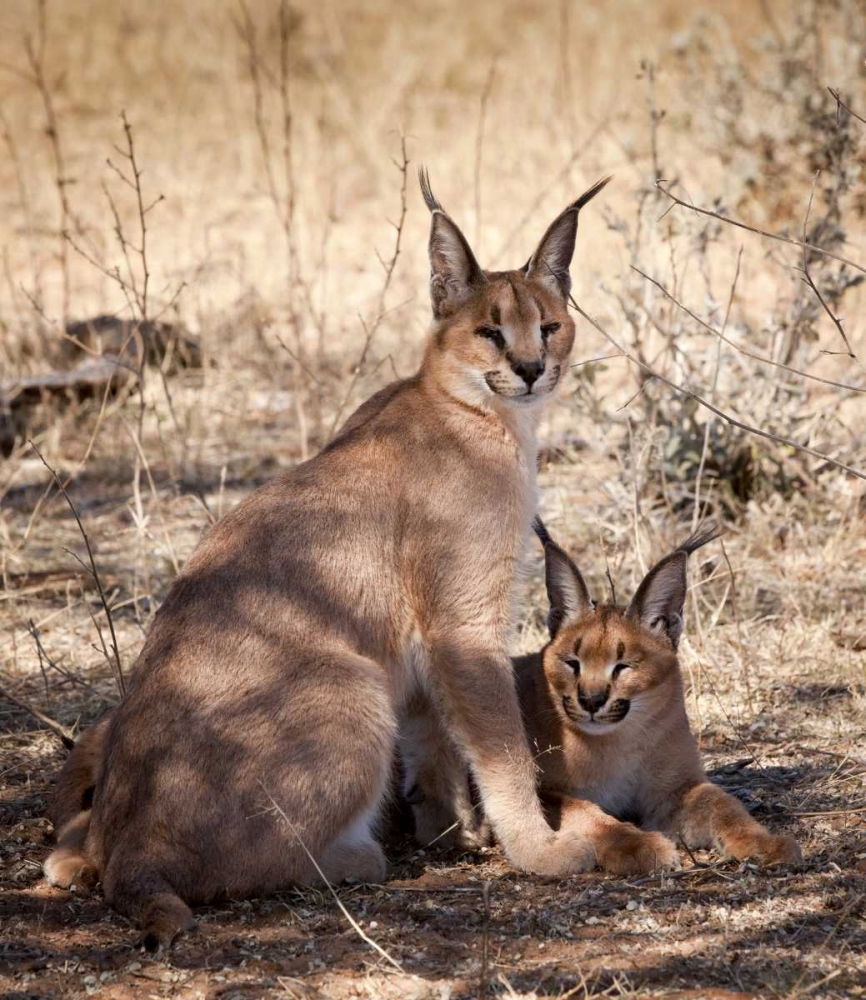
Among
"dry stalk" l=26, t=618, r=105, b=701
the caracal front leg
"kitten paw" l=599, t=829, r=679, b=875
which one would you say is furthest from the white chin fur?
"dry stalk" l=26, t=618, r=105, b=701

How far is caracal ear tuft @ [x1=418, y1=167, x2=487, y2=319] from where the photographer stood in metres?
4.56

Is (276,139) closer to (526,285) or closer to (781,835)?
(526,285)

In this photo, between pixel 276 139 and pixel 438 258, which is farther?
pixel 276 139

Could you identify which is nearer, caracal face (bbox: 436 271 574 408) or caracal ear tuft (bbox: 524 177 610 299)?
caracal face (bbox: 436 271 574 408)

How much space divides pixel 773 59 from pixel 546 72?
4.96 meters

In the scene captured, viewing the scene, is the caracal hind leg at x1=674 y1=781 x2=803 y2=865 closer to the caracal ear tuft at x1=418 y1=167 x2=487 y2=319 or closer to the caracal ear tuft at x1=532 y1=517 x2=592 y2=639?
the caracal ear tuft at x1=532 y1=517 x2=592 y2=639

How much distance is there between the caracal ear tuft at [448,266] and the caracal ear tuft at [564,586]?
2.61 ft

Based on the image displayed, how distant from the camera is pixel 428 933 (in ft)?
12.0

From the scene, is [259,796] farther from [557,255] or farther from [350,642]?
[557,255]

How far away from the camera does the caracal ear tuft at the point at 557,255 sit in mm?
4664

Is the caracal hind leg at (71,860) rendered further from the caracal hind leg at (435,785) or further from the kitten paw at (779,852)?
the kitten paw at (779,852)

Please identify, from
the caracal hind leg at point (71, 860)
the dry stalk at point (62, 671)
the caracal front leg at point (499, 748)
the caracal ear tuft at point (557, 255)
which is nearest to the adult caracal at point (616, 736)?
the caracal front leg at point (499, 748)

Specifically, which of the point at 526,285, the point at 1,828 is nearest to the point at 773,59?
the point at 526,285

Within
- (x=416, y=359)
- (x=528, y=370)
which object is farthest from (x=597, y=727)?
(x=416, y=359)
